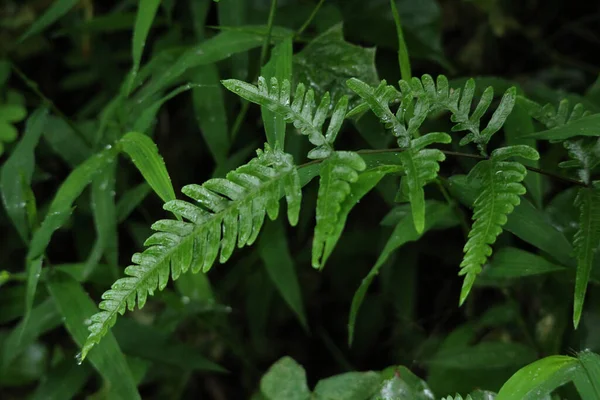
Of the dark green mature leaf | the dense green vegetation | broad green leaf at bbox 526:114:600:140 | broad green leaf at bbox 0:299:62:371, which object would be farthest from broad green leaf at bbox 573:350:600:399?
broad green leaf at bbox 0:299:62:371

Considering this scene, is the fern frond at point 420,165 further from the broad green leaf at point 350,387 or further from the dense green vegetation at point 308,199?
the broad green leaf at point 350,387

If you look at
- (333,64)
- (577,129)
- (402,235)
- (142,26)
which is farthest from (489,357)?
(142,26)

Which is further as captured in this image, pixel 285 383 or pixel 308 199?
pixel 308 199

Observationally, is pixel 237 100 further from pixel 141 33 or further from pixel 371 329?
pixel 371 329

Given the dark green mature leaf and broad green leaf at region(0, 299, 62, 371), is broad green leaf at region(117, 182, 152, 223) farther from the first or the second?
the dark green mature leaf

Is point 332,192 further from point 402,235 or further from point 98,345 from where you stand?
point 98,345

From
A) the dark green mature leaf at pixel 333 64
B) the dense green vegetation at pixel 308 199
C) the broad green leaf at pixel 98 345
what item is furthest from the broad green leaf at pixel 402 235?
the broad green leaf at pixel 98 345

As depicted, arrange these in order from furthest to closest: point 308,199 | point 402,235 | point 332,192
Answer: point 308,199
point 402,235
point 332,192
